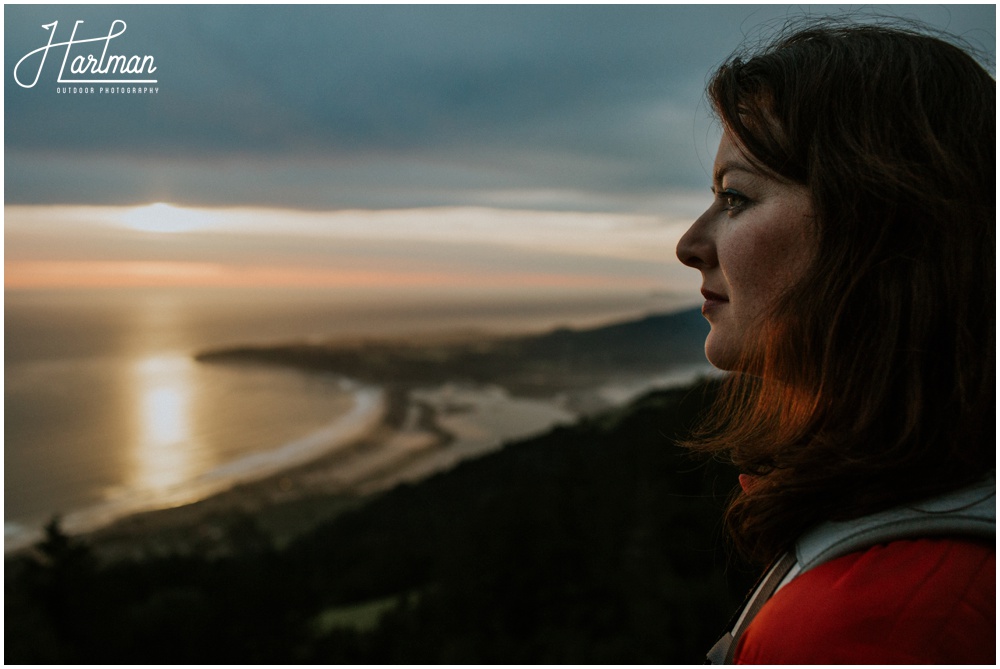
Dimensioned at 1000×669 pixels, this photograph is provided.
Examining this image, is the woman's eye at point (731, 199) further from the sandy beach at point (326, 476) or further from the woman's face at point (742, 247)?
the sandy beach at point (326, 476)

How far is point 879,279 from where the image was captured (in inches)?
52.1

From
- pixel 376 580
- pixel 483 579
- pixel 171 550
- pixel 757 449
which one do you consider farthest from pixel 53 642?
pixel 757 449

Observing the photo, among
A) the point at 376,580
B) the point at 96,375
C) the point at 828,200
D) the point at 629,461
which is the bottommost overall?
the point at 376,580

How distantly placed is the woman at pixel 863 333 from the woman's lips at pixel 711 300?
0.02 m

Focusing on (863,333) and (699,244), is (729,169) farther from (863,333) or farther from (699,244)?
(863,333)

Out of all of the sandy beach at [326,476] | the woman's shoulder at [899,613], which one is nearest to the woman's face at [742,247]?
the woman's shoulder at [899,613]

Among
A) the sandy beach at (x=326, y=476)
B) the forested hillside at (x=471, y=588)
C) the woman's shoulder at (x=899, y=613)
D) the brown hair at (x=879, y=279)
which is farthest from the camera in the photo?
the sandy beach at (x=326, y=476)

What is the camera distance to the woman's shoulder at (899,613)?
38.2 inches

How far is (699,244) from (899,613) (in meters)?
0.90

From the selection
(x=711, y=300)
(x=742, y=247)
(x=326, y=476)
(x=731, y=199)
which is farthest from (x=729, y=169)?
(x=326, y=476)

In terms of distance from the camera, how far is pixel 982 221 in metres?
1.29

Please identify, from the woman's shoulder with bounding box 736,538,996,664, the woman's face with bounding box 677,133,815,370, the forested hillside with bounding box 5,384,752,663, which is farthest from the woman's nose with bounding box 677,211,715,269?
the forested hillside with bounding box 5,384,752,663

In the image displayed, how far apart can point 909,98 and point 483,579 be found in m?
23.7

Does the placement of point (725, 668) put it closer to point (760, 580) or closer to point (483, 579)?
point (760, 580)
